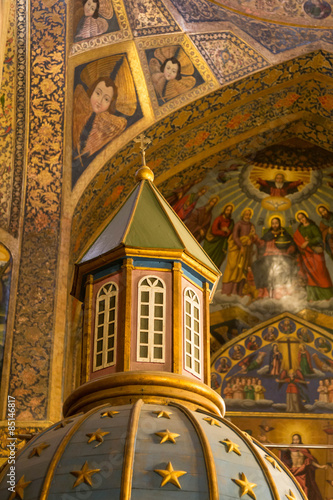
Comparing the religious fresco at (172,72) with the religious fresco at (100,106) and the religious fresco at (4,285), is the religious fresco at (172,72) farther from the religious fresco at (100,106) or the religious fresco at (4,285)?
the religious fresco at (4,285)

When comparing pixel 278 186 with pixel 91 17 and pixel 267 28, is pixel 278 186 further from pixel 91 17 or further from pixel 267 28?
pixel 91 17

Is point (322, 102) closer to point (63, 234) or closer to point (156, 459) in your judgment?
point (63, 234)

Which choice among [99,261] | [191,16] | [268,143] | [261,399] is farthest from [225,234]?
[99,261]

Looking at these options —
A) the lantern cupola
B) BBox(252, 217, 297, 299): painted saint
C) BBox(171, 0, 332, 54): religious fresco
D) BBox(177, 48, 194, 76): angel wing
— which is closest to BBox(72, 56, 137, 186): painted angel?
BBox(177, 48, 194, 76): angel wing

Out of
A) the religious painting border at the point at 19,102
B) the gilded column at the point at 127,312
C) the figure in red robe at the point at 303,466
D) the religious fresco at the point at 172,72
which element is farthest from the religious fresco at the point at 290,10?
the gilded column at the point at 127,312

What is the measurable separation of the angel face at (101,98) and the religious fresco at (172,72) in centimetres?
58

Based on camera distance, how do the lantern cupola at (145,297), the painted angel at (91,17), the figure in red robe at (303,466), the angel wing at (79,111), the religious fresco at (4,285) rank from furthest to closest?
the figure in red robe at (303,466), the painted angel at (91,17), the angel wing at (79,111), the religious fresco at (4,285), the lantern cupola at (145,297)

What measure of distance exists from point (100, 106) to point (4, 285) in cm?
286

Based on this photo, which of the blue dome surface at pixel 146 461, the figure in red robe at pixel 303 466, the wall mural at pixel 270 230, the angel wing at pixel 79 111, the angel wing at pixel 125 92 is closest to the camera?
the blue dome surface at pixel 146 461

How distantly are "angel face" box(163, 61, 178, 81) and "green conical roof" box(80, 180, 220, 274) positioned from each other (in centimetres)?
449

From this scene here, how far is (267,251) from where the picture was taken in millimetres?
14898

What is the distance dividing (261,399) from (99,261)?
280 inches

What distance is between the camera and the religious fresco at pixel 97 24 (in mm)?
12094

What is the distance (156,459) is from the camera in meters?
5.65
